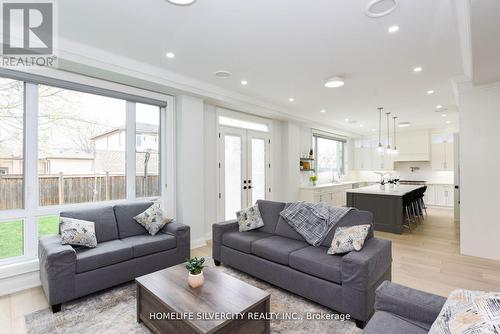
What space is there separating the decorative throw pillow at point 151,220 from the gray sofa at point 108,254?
0.07 metres

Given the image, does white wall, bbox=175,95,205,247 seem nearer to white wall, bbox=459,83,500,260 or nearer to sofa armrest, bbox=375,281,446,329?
sofa armrest, bbox=375,281,446,329

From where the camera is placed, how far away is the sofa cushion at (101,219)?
309cm

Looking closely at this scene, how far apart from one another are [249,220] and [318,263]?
1.34 metres

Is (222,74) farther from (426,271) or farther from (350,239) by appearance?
(426,271)

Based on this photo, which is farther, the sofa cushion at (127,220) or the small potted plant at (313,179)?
the small potted plant at (313,179)

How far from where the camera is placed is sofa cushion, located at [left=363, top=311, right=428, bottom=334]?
140cm

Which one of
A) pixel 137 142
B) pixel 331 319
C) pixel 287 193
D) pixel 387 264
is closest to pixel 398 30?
pixel 387 264

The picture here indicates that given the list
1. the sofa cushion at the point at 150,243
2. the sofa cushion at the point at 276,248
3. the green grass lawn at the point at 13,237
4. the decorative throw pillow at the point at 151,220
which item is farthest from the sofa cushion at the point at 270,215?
the green grass lawn at the point at 13,237

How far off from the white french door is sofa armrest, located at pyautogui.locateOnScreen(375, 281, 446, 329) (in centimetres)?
369

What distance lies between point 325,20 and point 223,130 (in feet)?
10.0

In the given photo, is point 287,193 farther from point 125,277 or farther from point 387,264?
point 125,277

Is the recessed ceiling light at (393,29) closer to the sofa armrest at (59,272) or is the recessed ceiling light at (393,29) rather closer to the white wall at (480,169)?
the white wall at (480,169)

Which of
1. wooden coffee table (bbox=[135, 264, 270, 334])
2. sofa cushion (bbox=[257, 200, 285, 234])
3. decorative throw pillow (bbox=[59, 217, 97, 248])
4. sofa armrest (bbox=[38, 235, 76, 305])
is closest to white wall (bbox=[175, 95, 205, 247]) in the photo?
sofa cushion (bbox=[257, 200, 285, 234])

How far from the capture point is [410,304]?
1.52 meters
